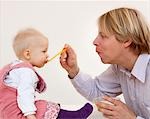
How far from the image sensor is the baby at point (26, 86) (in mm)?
1095

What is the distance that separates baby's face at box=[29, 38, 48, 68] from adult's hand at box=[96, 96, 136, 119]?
10.7 inches

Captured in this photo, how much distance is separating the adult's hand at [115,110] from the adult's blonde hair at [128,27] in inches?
8.9

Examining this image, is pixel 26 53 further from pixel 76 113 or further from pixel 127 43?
pixel 127 43

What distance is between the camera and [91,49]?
2084mm

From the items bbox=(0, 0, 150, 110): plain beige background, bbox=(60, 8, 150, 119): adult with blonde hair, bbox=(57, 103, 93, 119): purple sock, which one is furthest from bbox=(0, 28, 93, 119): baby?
bbox=(0, 0, 150, 110): plain beige background

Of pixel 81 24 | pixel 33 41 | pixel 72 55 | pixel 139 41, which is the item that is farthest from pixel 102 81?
pixel 81 24

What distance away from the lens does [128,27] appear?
130cm

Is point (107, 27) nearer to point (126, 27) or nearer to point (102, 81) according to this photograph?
point (126, 27)

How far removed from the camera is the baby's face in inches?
47.0

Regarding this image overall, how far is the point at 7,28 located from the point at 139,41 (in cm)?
97

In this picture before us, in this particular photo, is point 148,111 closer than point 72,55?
Yes

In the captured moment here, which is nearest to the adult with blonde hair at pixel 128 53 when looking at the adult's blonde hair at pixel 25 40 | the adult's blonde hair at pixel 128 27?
the adult's blonde hair at pixel 128 27

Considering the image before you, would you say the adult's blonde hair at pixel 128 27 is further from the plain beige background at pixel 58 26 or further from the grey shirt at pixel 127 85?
the plain beige background at pixel 58 26

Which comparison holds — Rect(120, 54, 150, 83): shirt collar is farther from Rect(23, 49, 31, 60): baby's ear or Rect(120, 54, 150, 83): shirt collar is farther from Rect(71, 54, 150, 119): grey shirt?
Rect(23, 49, 31, 60): baby's ear
